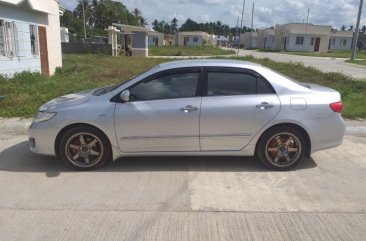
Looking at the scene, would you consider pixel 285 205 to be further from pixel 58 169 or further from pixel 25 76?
pixel 25 76

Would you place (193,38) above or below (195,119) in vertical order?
below

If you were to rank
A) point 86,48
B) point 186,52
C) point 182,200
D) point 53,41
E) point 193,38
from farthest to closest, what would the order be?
point 193,38, point 186,52, point 86,48, point 53,41, point 182,200

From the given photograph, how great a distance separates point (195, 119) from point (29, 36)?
36.0ft

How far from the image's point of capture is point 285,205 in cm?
425

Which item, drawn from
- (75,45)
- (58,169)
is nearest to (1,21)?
(58,169)

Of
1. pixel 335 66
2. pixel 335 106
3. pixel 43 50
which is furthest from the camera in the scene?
pixel 335 66

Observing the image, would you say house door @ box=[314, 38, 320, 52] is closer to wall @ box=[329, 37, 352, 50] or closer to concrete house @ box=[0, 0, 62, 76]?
wall @ box=[329, 37, 352, 50]

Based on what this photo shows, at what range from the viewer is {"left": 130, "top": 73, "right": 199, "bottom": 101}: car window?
5.24 m

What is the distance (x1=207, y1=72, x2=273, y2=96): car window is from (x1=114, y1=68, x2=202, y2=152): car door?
0.21 meters

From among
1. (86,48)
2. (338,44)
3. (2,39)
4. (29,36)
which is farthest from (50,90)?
(338,44)

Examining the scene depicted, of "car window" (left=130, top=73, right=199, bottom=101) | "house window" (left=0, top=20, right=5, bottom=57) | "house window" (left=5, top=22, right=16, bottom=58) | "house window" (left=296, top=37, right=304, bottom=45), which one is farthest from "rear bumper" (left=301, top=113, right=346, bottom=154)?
"house window" (left=296, top=37, right=304, bottom=45)

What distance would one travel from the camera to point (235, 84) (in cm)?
532

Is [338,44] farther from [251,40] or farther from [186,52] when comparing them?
[186,52]

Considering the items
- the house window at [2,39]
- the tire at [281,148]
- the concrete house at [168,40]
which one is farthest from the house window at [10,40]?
the concrete house at [168,40]
